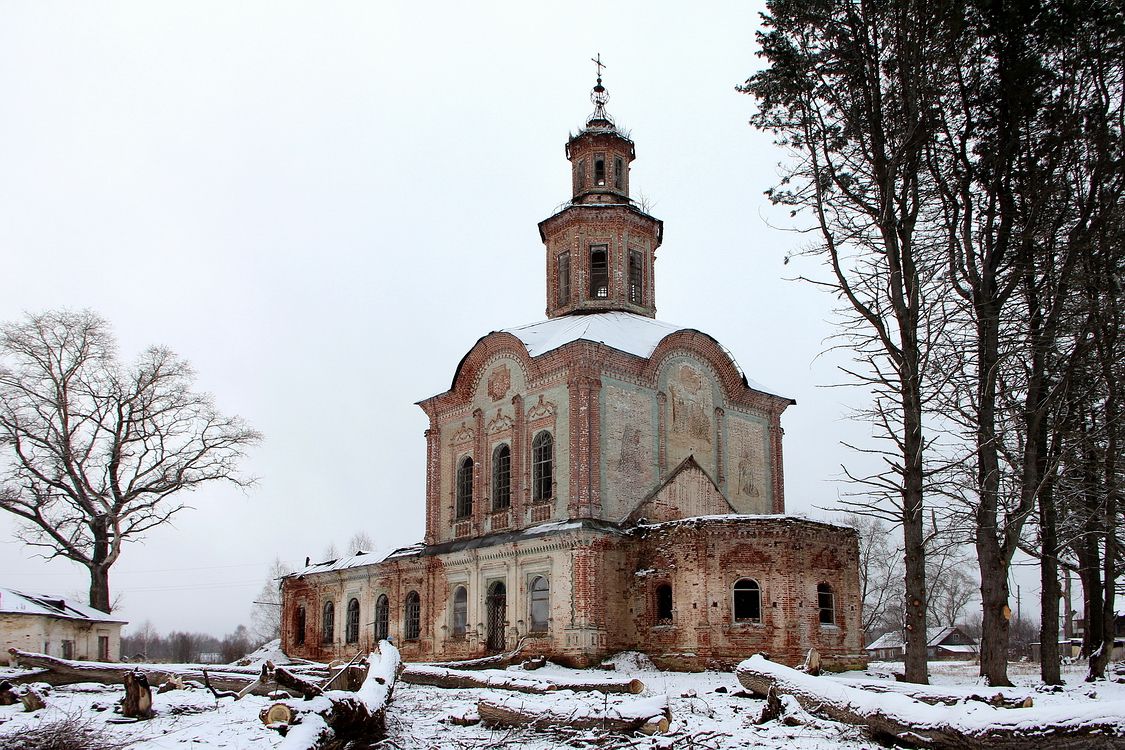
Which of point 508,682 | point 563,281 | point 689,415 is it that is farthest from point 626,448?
point 508,682

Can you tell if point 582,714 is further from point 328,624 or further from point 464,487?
point 328,624

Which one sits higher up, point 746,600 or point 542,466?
point 542,466

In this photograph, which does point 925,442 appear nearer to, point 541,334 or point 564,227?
point 541,334

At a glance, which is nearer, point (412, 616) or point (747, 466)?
point (747, 466)

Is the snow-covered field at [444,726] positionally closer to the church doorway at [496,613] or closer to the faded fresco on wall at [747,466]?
the church doorway at [496,613]

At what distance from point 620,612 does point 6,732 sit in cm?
1336

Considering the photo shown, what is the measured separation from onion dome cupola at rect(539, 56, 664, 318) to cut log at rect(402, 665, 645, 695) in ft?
44.2

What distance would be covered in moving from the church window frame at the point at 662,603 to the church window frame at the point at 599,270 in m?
9.68

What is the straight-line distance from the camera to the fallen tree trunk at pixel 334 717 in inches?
360

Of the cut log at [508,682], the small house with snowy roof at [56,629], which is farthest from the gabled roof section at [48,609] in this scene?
the cut log at [508,682]

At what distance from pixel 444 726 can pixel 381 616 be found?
16.7 meters

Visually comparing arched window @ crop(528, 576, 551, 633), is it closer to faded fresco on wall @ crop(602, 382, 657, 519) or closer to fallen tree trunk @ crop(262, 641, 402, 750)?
faded fresco on wall @ crop(602, 382, 657, 519)

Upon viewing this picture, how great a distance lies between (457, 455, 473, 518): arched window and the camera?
2673cm

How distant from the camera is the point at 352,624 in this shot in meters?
29.0
